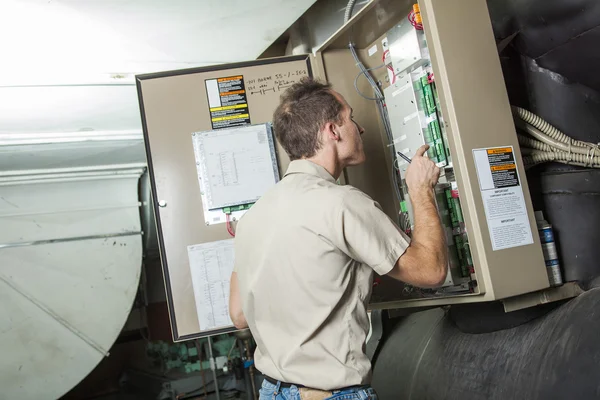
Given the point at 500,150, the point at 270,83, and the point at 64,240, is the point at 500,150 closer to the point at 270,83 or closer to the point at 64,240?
the point at 270,83

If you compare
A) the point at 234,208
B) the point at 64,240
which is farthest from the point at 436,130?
the point at 64,240

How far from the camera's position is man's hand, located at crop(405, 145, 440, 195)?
1.62 m

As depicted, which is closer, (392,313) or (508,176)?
(508,176)

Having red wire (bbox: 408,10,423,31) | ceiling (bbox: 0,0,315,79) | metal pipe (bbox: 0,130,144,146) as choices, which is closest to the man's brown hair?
red wire (bbox: 408,10,423,31)

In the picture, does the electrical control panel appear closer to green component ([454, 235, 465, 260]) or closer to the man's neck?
green component ([454, 235, 465, 260])

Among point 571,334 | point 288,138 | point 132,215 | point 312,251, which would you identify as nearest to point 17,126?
point 132,215

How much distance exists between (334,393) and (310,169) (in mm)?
601

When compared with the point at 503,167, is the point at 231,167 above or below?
above

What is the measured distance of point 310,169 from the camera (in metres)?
1.60

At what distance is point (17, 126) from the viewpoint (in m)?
3.10

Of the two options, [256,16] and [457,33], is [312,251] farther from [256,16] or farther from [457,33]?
[256,16]

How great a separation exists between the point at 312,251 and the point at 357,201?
6.6 inches

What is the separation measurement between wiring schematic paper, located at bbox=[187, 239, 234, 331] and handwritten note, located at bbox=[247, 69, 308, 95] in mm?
581

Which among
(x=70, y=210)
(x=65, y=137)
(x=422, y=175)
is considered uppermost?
(x=65, y=137)
